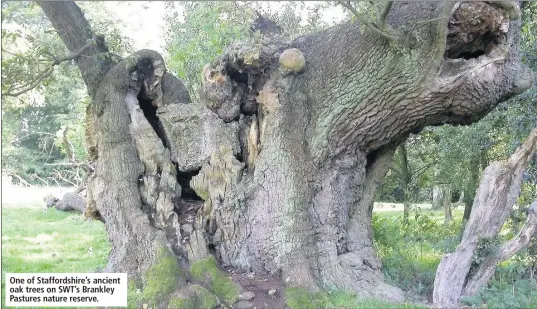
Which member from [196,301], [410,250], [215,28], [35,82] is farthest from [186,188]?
[410,250]

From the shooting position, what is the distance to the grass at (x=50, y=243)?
8.02 m

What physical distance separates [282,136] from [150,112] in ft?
7.72

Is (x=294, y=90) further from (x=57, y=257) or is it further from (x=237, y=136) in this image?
(x=57, y=257)

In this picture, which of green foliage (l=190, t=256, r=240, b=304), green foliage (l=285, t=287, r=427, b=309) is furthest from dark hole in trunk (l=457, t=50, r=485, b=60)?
green foliage (l=190, t=256, r=240, b=304)

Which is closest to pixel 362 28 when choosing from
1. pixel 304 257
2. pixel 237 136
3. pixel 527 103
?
pixel 237 136

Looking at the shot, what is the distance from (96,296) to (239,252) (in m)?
1.72

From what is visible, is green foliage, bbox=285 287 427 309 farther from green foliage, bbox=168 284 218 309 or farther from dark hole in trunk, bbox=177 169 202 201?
dark hole in trunk, bbox=177 169 202 201

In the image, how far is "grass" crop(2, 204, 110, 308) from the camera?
8.02 metres

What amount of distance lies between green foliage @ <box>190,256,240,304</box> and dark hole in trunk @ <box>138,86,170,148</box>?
2.14 meters

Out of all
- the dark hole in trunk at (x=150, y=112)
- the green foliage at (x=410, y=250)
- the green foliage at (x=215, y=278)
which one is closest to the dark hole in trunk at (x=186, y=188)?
the dark hole in trunk at (x=150, y=112)

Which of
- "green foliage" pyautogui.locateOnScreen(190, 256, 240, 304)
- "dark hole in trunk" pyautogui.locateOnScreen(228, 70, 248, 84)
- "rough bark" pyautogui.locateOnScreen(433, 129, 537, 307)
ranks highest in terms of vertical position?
Result: "dark hole in trunk" pyautogui.locateOnScreen(228, 70, 248, 84)

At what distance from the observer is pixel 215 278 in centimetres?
577

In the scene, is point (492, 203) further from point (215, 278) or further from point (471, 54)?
point (215, 278)

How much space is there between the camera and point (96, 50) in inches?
277
